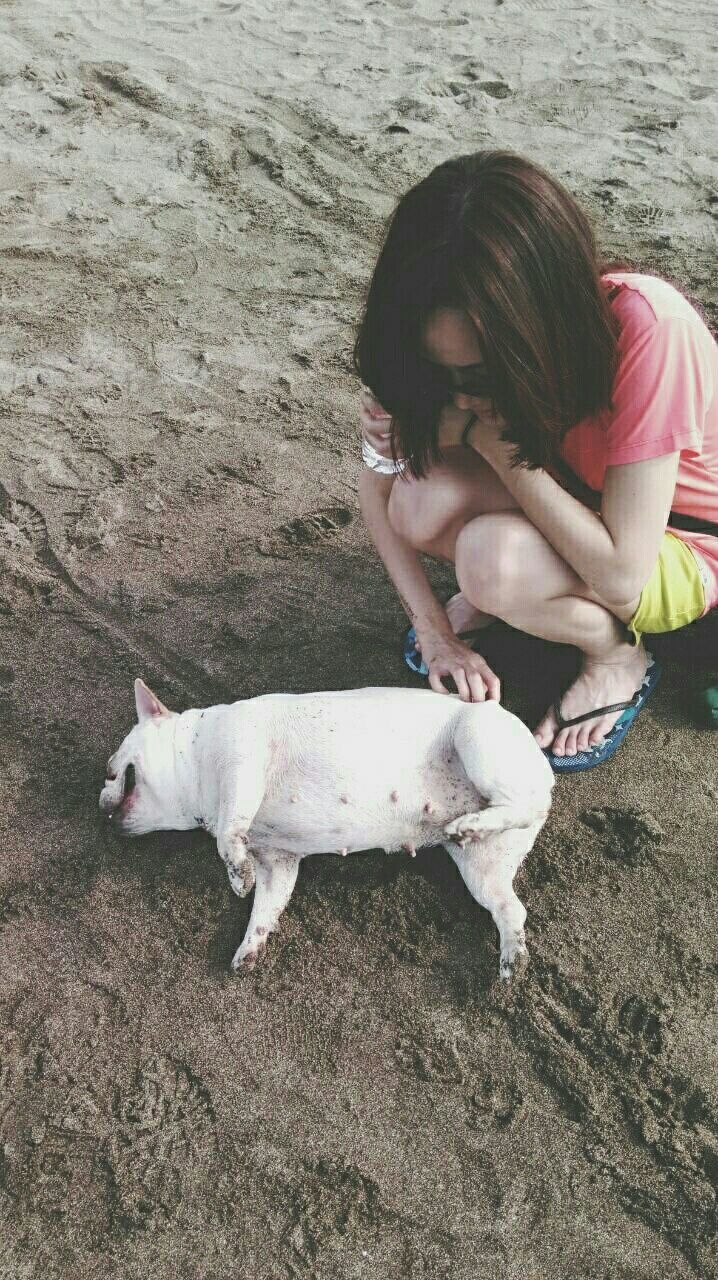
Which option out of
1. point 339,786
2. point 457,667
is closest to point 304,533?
point 457,667

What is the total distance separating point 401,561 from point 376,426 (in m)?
0.45

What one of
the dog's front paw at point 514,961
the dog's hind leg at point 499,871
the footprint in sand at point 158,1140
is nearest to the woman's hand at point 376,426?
the dog's hind leg at point 499,871

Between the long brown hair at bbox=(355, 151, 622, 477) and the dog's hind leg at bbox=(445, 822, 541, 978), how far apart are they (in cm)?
96

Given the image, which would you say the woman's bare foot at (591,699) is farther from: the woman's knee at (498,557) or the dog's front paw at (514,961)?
the dog's front paw at (514,961)

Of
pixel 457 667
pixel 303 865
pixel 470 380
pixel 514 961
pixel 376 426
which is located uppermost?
→ pixel 470 380

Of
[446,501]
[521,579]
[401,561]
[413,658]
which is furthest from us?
[413,658]

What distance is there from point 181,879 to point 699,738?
1.49 meters

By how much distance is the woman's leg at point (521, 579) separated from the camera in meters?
2.48

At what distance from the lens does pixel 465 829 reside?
228 cm

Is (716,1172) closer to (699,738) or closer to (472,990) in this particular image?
(472,990)

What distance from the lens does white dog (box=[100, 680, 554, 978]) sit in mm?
2355

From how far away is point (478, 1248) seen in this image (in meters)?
1.90

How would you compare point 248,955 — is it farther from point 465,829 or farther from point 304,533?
point 304,533

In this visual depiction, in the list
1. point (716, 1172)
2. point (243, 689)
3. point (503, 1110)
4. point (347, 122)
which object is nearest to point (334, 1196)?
point (503, 1110)
